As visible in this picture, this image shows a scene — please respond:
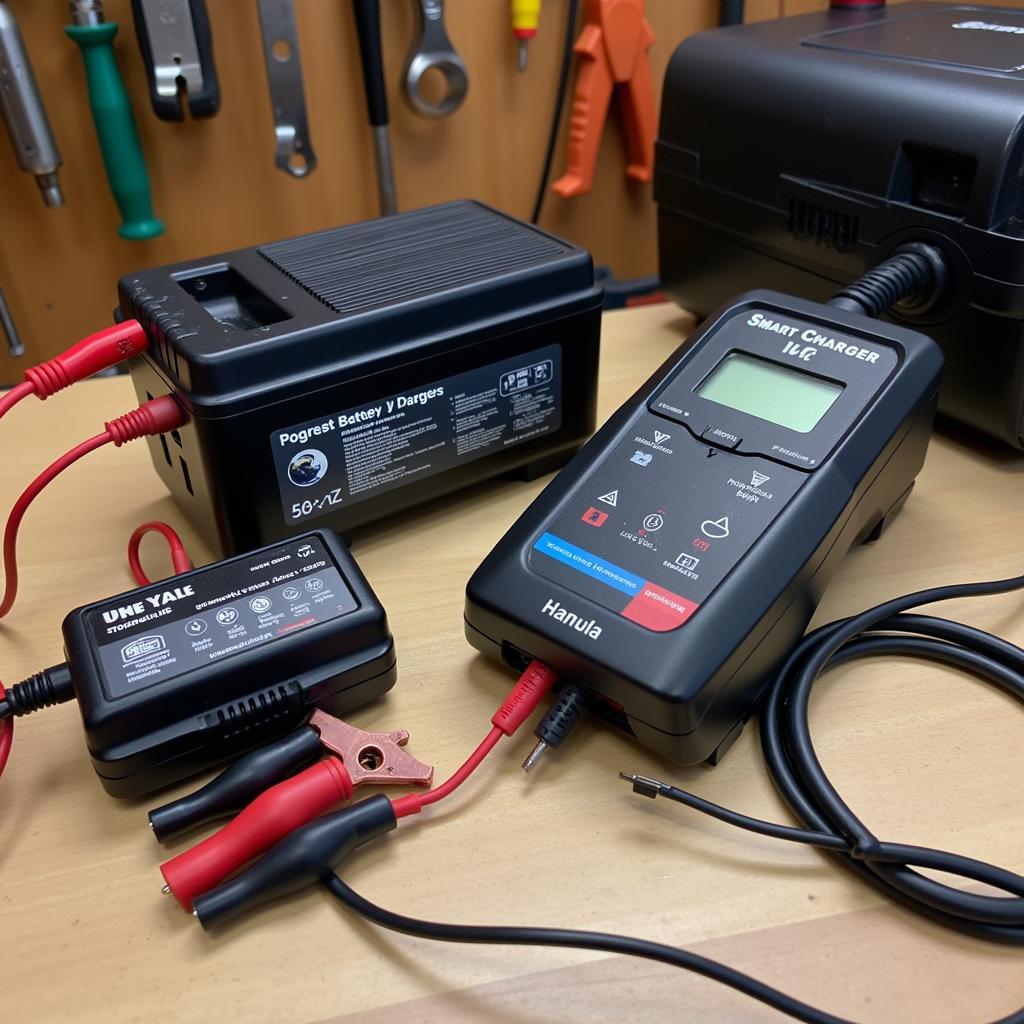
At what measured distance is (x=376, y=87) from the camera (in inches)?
31.9

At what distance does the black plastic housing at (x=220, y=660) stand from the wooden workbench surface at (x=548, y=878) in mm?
33

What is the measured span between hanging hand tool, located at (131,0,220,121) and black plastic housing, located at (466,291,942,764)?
18.6 inches

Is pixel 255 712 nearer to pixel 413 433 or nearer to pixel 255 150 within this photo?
pixel 413 433

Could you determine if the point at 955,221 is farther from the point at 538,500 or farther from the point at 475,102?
the point at 475,102

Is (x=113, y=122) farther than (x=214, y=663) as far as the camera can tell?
Yes

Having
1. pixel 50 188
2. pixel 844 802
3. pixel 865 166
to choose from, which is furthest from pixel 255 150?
pixel 844 802

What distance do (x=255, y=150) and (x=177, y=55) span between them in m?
0.12

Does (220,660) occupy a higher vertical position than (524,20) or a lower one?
lower

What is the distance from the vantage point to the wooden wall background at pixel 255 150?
0.80 meters

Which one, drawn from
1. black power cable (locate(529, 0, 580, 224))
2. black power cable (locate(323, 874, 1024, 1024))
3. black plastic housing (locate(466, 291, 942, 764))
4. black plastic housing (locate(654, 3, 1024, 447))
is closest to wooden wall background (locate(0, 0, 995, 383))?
black power cable (locate(529, 0, 580, 224))

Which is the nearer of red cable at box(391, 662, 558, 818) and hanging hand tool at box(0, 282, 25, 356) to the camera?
red cable at box(391, 662, 558, 818)

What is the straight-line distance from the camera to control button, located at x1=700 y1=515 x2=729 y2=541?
1.47 feet

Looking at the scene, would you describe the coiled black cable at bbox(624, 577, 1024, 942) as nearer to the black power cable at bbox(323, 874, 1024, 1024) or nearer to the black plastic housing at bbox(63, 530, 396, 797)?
the black power cable at bbox(323, 874, 1024, 1024)

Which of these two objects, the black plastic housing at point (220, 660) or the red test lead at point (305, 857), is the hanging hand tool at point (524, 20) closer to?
the black plastic housing at point (220, 660)
